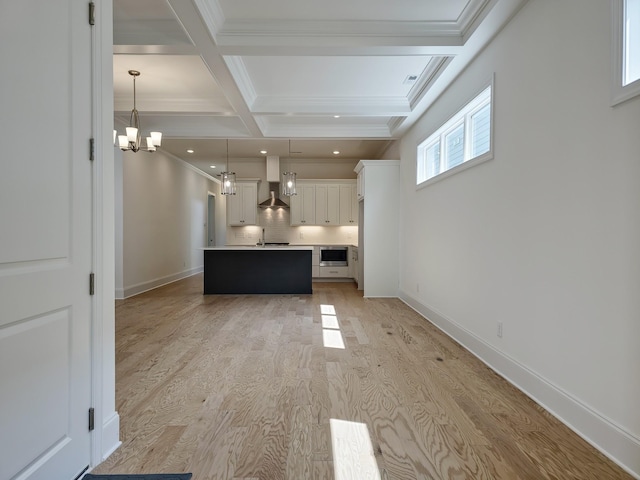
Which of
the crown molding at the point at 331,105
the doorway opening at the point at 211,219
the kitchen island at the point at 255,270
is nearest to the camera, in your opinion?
the crown molding at the point at 331,105

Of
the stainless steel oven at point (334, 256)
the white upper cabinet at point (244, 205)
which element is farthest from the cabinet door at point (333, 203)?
the white upper cabinet at point (244, 205)

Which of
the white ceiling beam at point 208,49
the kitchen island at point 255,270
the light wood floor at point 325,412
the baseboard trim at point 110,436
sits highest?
the white ceiling beam at point 208,49

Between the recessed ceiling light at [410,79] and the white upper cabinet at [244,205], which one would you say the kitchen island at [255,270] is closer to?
the white upper cabinet at [244,205]

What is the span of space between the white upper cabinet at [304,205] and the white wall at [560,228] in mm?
5360

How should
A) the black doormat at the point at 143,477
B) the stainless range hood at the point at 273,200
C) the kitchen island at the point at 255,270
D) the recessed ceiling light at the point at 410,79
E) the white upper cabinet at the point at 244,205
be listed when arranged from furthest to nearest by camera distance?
the white upper cabinet at the point at 244,205 → the stainless range hood at the point at 273,200 → the kitchen island at the point at 255,270 → the recessed ceiling light at the point at 410,79 → the black doormat at the point at 143,477

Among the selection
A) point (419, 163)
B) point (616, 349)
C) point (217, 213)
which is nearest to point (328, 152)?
point (419, 163)

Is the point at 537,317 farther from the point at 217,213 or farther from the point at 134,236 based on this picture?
the point at 217,213

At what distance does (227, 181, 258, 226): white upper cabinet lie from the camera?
29.2 feet

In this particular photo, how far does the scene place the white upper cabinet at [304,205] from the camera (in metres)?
8.71

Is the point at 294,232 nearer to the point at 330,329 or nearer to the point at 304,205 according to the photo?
the point at 304,205

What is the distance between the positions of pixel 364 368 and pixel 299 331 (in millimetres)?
1294

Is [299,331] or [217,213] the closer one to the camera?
[299,331]

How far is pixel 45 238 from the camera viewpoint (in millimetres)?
1437

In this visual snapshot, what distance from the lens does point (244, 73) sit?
13.6 ft
